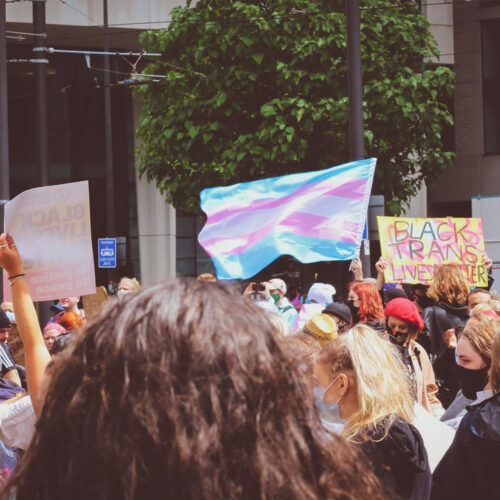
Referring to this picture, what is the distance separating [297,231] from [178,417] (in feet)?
23.8

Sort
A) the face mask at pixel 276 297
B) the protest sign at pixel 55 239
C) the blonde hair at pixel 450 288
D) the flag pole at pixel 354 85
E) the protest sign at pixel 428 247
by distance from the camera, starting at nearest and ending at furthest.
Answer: the protest sign at pixel 55 239 < the blonde hair at pixel 450 288 < the face mask at pixel 276 297 < the protest sign at pixel 428 247 < the flag pole at pixel 354 85

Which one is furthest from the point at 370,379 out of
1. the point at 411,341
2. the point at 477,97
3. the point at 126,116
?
the point at 126,116

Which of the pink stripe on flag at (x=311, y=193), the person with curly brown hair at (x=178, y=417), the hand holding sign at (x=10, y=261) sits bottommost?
the person with curly brown hair at (x=178, y=417)

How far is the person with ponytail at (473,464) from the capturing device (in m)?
3.35

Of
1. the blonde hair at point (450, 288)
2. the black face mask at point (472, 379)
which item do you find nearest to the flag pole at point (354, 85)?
the blonde hair at point (450, 288)

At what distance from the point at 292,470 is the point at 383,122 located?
1842 centimetres

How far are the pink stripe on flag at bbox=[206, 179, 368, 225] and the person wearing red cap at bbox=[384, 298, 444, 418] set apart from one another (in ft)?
9.08

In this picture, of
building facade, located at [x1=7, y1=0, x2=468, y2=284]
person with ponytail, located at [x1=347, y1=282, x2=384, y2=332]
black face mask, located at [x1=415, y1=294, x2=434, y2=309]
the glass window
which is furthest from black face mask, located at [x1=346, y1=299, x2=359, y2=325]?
the glass window

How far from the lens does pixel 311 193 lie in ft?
28.8

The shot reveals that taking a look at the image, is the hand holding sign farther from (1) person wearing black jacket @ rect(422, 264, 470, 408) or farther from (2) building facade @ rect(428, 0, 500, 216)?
(2) building facade @ rect(428, 0, 500, 216)

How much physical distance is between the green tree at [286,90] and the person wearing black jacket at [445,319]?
10.6 m

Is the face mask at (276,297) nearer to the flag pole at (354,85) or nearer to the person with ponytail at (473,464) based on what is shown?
the flag pole at (354,85)

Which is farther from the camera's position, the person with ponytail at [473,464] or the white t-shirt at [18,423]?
the white t-shirt at [18,423]

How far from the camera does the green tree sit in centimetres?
1864
